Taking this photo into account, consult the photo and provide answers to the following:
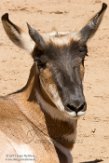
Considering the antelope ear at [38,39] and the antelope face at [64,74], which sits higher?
the antelope ear at [38,39]

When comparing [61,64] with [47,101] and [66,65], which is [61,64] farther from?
[47,101]

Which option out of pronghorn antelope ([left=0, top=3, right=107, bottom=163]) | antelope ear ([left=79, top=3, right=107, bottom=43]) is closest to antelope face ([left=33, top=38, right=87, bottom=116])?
pronghorn antelope ([left=0, top=3, right=107, bottom=163])

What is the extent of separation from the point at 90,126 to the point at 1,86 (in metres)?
2.17

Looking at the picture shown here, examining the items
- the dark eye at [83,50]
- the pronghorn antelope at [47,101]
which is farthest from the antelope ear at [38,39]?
the dark eye at [83,50]

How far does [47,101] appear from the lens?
27.7ft

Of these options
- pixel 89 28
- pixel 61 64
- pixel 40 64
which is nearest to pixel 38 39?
pixel 40 64

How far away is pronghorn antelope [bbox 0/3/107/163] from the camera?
8078 mm

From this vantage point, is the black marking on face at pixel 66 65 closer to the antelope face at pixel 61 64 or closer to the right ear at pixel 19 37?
the antelope face at pixel 61 64

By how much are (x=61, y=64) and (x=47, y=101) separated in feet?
1.74

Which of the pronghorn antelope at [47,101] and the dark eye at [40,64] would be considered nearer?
the pronghorn antelope at [47,101]

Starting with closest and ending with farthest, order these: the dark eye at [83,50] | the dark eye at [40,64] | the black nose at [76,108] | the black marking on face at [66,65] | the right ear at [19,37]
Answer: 1. the black nose at [76,108]
2. the black marking on face at [66,65]
3. the dark eye at [40,64]
4. the dark eye at [83,50]
5. the right ear at [19,37]

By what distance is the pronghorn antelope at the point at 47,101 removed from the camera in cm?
Answer: 808

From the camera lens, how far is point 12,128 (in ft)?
27.3

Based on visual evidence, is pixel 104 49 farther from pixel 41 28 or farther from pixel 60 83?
pixel 60 83
